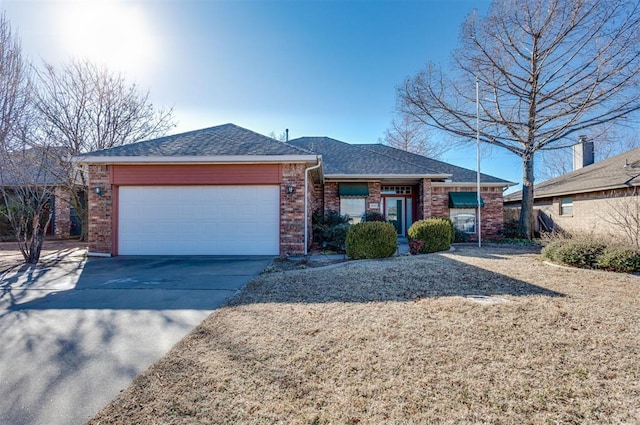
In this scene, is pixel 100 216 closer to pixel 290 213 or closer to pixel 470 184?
pixel 290 213

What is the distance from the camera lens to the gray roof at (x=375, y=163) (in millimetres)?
14320

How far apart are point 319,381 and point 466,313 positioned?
2.53 metres

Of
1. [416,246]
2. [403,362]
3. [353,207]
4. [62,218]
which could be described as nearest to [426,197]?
[353,207]

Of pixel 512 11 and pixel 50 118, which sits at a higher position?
pixel 512 11

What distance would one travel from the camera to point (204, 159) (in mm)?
9477

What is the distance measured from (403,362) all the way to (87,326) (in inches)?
156

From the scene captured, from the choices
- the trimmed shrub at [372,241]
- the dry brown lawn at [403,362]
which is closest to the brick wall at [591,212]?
the trimmed shrub at [372,241]

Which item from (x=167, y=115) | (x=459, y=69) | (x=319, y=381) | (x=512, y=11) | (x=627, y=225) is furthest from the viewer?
(x=167, y=115)

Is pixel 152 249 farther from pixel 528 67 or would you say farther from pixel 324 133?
→ pixel 528 67

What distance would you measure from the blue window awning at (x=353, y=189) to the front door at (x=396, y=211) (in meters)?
2.00

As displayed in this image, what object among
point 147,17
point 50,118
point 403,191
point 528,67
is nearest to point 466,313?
point 147,17

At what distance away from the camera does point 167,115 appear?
1761cm

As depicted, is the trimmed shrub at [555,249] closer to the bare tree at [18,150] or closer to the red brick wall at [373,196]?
the red brick wall at [373,196]

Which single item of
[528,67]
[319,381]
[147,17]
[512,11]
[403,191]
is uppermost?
[512,11]
